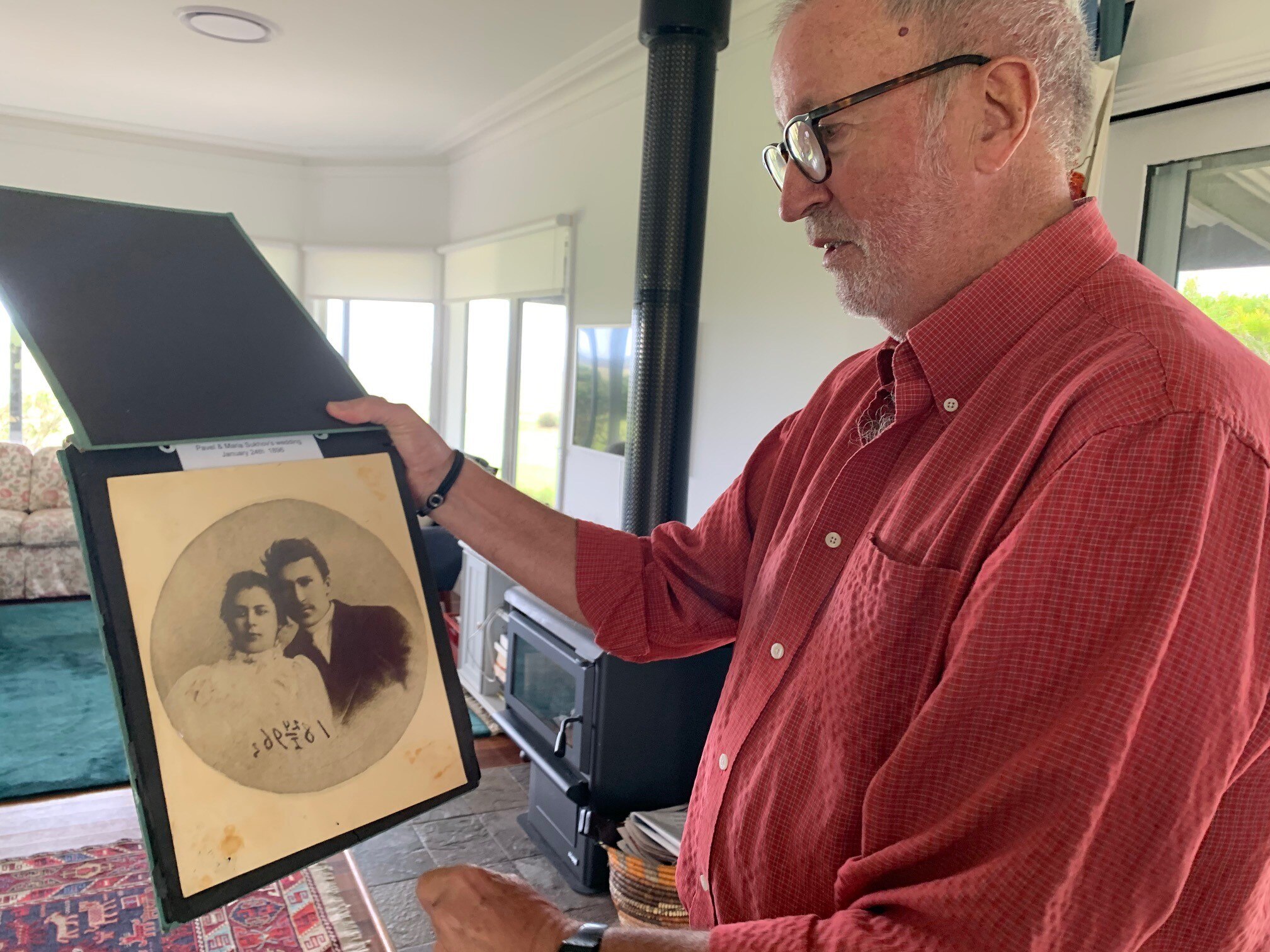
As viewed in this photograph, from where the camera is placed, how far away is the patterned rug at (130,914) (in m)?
2.30

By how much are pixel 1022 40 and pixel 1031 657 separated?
526 millimetres

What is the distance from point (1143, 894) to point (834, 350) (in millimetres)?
2303

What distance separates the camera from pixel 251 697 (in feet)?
2.90

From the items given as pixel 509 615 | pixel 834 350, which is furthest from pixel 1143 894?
pixel 509 615

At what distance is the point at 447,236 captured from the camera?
6.18 meters

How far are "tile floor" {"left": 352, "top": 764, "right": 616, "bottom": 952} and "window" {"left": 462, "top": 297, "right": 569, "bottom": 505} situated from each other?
5.84ft

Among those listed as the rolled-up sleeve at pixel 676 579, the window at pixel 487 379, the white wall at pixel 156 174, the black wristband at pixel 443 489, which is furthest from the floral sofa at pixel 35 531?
the rolled-up sleeve at pixel 676 579

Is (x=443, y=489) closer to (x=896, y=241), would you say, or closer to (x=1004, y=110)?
(x=896, y=241)

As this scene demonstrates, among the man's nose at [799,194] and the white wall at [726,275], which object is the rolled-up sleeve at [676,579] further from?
the white wall at [726,275]

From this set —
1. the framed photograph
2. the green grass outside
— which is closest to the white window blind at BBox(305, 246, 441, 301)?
the green grass outside

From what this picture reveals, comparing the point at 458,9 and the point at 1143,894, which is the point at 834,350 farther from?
the point at 1143,894

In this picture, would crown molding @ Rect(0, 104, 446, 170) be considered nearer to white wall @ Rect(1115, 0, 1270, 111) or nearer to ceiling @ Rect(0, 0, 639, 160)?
ceiling @ Rect(0, 0, 639, 160)

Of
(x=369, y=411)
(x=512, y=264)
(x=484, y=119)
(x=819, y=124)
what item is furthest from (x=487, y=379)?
(x=819, y=124)

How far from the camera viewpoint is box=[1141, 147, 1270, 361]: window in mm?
1822
